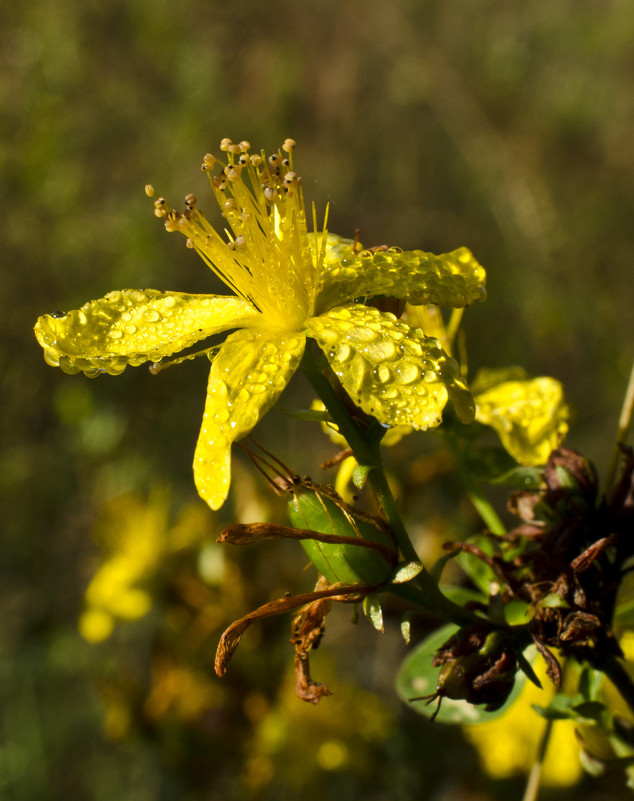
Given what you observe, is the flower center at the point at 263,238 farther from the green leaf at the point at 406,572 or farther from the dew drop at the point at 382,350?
the green leaf at the point at 406,572

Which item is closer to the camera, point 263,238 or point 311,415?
point 311,415

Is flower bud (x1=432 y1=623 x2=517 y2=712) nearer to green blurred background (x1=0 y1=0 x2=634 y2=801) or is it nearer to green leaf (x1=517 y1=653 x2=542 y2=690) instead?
green leaf (x1=517 y1=653 x2=542 y2=690)

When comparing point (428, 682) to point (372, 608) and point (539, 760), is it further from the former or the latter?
point (372, 608)

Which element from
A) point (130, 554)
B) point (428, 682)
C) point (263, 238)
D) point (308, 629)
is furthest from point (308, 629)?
point (130, 554)

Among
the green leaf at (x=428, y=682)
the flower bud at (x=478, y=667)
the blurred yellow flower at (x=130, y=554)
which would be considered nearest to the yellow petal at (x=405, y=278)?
the flower bud at (x=478, y=667)

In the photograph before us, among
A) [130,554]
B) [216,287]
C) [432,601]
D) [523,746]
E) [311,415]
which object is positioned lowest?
[523,746]

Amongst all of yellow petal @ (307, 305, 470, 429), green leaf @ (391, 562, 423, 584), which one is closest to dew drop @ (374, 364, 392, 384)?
yellow petal @ (307, 305, 470, 429)
